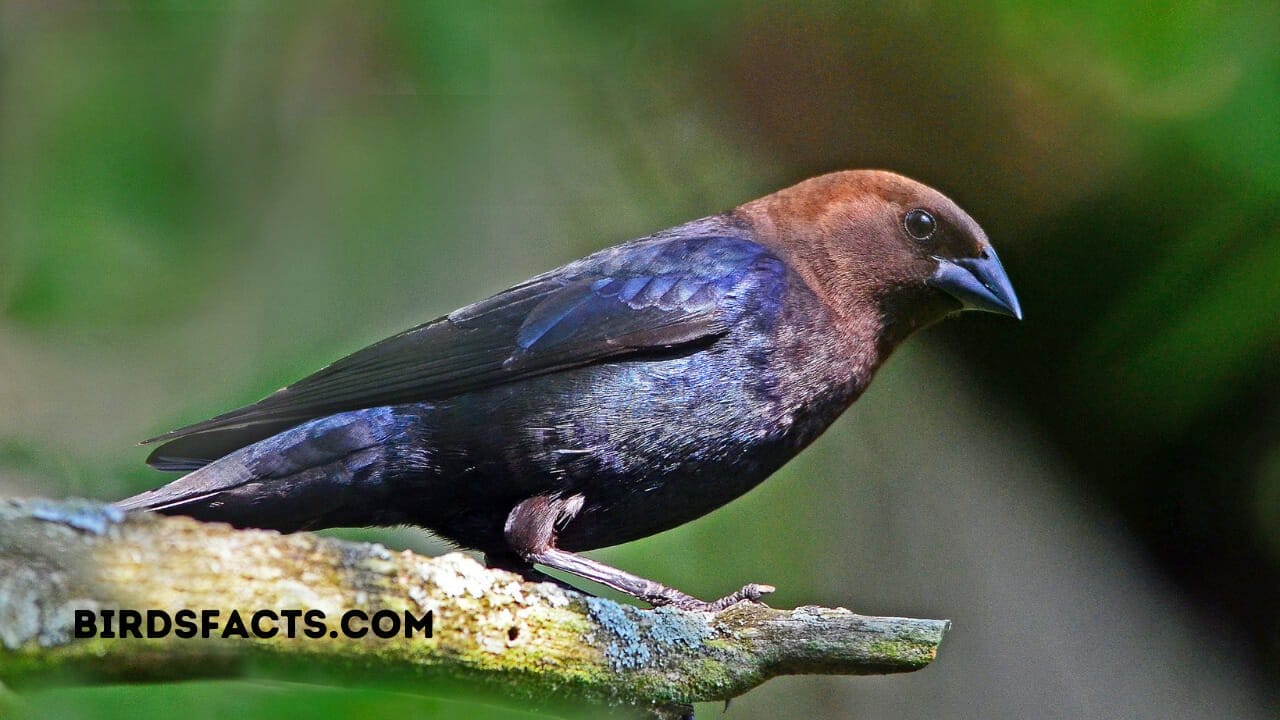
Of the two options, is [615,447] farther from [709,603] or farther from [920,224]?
[920,224]

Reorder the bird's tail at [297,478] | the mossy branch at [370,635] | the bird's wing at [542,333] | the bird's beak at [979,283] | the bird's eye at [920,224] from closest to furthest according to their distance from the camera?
the mossy branch at [370,635] → the bird's tail at [297,478] → the bird's wing at [542,333] → the bird's beak at [979,283] → the bird's eye at [920,224]

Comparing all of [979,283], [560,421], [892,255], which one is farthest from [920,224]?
[560,421]

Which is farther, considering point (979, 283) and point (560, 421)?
point (979, 283)

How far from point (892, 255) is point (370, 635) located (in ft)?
7.24

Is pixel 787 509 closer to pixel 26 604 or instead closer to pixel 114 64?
pixel 114 64

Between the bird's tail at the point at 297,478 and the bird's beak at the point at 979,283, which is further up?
the bird's beak at the point at 979,283

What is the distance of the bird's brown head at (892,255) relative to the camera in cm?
360

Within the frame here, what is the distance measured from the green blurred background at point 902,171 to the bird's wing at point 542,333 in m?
0.65

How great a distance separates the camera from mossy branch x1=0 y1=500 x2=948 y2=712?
5.92 feet

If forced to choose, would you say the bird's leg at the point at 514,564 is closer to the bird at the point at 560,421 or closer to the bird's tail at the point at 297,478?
the bird at the point at 560,421

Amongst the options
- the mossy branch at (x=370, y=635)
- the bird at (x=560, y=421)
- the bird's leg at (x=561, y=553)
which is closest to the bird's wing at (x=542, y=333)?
the bird at (x=560, y=421)

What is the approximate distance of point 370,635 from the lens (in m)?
2.10

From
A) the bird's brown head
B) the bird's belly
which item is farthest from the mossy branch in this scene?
the bird's brown head

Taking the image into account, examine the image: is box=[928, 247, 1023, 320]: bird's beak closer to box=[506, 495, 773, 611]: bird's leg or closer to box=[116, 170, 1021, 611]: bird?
Answer: box=[116, 170, 1021, 611]: bird
